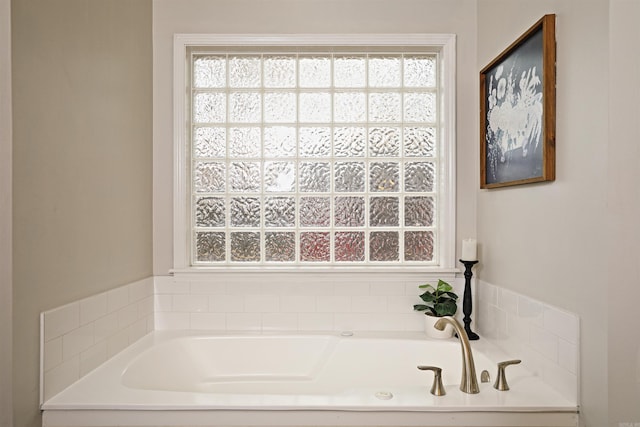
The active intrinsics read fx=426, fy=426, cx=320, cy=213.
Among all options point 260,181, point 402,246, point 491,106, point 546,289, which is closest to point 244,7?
point 260,181

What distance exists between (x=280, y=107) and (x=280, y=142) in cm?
20

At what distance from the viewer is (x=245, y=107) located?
2.44 m

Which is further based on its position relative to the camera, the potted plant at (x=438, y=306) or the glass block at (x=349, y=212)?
the glass block at (x=349, y=212)

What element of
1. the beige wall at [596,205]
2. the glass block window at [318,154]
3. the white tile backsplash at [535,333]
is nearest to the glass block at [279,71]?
the glass block window at [318,154]

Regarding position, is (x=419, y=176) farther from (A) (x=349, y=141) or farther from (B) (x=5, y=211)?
(B) (x=5, y=211)

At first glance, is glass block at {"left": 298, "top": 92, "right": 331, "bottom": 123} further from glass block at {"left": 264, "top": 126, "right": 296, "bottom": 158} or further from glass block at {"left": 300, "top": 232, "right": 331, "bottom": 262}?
glass block at {"left": 300, "top": 232, "right": 331, "bottom": 262}

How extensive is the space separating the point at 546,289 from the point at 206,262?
5.68ft

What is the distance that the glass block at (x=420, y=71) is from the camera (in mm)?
2426

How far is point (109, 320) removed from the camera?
6.29 ft

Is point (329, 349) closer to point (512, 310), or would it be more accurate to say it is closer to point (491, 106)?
point (512, 310)

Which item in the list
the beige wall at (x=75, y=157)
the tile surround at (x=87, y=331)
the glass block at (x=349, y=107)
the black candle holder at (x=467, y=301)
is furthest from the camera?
the glass block at (x=349, y=107)

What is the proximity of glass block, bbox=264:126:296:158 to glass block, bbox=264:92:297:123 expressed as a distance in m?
0.05

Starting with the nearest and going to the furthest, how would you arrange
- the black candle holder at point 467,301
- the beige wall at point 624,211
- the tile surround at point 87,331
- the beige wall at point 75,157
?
1. the beige wall at point 624,211
2. the beige wall at point 75,157
3. the tile surround at point 87,331
4. the black candle holder at point 467,301

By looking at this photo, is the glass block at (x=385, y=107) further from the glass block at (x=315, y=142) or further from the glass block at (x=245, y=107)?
the glass block at (x=245, y=107)
